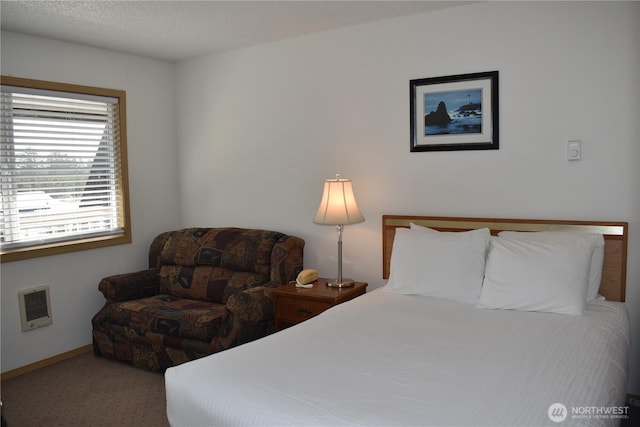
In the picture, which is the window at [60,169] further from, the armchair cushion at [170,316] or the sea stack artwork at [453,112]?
the sea stack artwork at [453,112]

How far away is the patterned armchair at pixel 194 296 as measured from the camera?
346cm

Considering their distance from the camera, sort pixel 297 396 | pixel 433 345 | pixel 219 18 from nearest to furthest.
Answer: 1. pixel 297 396
2. pixel 433 345
3. pixel 219 18

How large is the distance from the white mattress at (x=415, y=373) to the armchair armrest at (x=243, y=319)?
2.80 ft

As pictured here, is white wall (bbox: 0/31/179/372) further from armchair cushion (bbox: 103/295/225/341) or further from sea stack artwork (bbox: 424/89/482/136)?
sea stack artwork (bbox: 424/89/482/136)

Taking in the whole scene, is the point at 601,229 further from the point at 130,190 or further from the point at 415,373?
the point at 130,190

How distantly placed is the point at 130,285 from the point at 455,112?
9.30 ft

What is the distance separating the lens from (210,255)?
4172mm

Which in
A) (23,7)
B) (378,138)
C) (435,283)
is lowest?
(435,283)

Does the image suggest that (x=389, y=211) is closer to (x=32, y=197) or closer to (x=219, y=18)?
(x=219, y=18)

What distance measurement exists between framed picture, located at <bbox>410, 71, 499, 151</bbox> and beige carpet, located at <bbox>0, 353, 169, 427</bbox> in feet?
8.09

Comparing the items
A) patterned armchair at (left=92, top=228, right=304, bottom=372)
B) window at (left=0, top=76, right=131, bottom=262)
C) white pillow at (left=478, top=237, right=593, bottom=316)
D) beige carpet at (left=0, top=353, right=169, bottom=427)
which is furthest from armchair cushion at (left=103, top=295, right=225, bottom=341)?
white pillow at (left=478, top=237, right=593, bottom=316)

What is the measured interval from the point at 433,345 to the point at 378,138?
1861 millimetres

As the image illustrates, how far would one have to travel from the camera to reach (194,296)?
411cm

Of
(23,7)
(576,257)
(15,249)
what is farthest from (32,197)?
(576,257)
